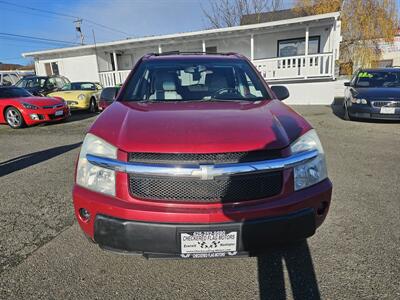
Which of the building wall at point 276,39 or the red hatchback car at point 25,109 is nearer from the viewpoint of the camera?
the red hatchback car at point 25,109

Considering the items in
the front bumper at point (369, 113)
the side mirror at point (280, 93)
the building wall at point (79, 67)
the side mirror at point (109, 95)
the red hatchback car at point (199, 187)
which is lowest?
the front bumper at point (369, 113)

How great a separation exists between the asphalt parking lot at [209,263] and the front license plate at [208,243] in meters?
0.34

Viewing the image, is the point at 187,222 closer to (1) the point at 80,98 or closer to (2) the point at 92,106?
(1) the point at 80,98

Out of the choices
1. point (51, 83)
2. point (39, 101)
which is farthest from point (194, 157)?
point (51, 83)

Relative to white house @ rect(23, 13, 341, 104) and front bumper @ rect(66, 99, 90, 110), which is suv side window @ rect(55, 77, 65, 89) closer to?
white house @ rect(23, 13, 341, 104)

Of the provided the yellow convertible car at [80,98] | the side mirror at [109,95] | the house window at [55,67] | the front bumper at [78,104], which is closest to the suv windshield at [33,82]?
the yellow convertible car at [80,98]

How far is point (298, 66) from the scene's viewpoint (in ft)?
44.9

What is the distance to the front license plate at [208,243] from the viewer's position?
174cm

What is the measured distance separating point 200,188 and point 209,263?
2.81ft

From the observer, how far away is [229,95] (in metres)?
2.92

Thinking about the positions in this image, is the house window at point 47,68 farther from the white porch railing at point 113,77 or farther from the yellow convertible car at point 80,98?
the yellow convertible car at point 80,98

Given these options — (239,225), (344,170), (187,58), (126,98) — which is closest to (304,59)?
(344,170)

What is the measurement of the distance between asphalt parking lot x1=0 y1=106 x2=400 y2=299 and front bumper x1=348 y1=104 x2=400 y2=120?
4.26 m

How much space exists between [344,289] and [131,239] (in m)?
1.52
